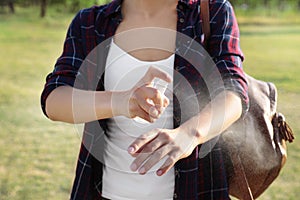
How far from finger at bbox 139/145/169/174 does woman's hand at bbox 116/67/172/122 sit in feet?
0.26

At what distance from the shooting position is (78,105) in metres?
Result: 1.68

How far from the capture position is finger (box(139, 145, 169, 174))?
137 centimetres

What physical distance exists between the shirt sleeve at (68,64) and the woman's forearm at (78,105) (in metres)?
0.03

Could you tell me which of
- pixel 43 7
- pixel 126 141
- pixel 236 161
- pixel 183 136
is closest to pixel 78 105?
pixel 126 141

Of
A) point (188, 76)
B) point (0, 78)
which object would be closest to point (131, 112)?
point (188, 76)

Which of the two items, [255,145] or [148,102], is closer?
[148,102]

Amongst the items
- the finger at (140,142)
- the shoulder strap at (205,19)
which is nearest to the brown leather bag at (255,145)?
the shoulder strap at (205,19)

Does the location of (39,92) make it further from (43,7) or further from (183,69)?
(183,69)

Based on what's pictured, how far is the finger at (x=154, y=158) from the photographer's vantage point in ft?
4.51

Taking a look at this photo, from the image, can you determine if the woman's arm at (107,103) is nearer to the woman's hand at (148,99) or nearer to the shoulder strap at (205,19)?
the woman's hand at (148,99)

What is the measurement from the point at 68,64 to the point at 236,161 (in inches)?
23.0

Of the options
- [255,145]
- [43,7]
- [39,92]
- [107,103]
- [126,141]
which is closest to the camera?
[107,103]

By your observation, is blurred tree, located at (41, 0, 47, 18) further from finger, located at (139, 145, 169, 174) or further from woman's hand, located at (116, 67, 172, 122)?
finger, located at (139, 145, 169, 174)

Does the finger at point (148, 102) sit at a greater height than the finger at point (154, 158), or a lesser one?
greater
